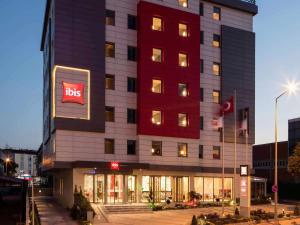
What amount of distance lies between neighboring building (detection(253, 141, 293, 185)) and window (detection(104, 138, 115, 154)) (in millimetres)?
45473

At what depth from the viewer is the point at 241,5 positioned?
61500 millimetres

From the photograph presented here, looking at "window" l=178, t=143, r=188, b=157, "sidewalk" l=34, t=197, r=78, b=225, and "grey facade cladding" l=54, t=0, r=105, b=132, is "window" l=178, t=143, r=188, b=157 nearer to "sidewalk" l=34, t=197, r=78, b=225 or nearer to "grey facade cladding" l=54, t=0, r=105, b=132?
"grey facade cladding" l=54, t=0, r=105, b=132

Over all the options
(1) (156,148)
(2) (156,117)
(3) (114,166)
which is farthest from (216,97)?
(3) (114,166)

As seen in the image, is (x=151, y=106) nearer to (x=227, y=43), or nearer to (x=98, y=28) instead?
(x=98, y=28)

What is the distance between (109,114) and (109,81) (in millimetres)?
3947

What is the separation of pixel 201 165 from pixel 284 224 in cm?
1849

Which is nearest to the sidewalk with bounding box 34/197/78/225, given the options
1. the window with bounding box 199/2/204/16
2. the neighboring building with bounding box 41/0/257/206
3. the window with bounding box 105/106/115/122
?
the neighboring building with bounding box 41/0/257/206

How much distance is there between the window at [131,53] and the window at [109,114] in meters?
6.70

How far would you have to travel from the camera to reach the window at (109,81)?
5003 cm

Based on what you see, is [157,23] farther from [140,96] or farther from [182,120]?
[182,120]

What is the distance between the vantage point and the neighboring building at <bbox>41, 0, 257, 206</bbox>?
47.1 metres

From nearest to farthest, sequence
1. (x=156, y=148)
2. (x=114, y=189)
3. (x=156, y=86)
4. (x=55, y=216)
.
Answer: (x=55, y=216) < (x=114, y=189) < (x=156, y=148) < (x=156, y=86)

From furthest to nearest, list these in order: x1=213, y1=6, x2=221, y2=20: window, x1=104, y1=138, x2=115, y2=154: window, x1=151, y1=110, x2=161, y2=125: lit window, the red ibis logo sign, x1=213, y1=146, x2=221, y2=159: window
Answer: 1. x1=213, y1=6, x2=221, y2=20: window
2. x1=213, y1=146, x2=221, y2=159: window
3. x1=151, y1=110, x2=161, y2=125: lit window
4. x1=104, y1=138, x2=115, y2=154: window
5. the red ibis logo sign

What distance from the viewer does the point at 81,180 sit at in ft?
155
